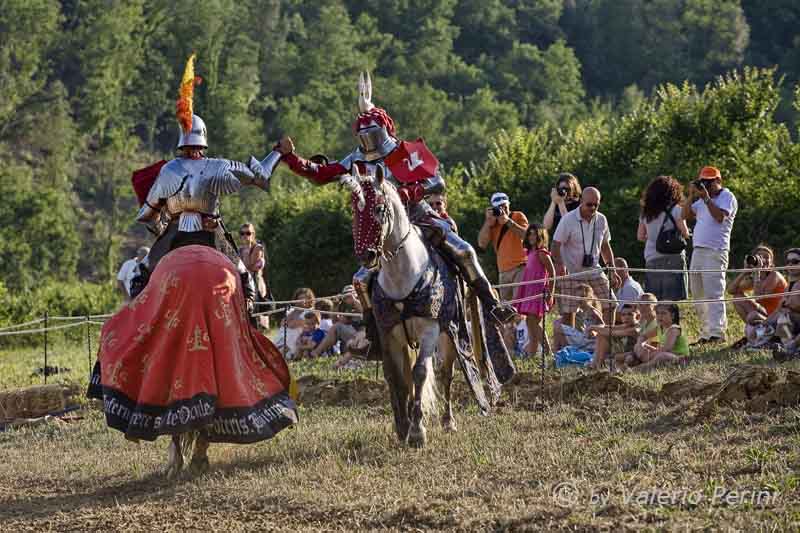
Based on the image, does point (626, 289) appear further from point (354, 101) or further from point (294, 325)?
point (354, 101)

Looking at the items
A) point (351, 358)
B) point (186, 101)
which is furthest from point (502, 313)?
point (351, 358)

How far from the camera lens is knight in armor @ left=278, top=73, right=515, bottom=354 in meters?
10.4

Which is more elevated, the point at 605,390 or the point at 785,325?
the point at 785,325

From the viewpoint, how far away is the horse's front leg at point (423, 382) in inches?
408

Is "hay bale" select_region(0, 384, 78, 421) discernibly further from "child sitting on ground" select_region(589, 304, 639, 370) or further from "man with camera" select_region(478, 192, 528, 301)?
"child sitting on ground" select_region(589, 304, 639, 370)

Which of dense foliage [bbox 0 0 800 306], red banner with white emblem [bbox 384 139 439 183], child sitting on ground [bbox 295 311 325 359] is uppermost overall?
dense foliage [bbox 0 0 800 306]

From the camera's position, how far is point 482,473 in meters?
8.95

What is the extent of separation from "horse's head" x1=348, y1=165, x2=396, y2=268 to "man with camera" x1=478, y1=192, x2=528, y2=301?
4921 millimetres

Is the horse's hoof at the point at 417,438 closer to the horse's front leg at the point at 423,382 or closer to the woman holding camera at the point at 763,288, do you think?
the horse's front leg at the point at 423,382

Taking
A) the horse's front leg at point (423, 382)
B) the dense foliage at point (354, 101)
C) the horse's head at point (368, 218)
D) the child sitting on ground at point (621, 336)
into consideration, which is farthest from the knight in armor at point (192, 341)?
the dense foliage at point (354, 101)

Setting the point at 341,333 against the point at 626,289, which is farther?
the point at 341,333

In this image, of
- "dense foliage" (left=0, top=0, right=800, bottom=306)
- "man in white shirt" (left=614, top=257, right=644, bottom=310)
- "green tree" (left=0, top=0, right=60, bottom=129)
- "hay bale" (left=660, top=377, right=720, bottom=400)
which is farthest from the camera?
"green tree" (left=0, top=0, right=60, bottom=129)

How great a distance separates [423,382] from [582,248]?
419 cm

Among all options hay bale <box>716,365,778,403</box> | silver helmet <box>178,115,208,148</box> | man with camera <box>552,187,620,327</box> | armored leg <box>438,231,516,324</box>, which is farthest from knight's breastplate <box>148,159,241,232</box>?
man with camera <box>552,187,620,327</box>
